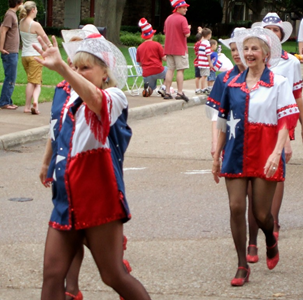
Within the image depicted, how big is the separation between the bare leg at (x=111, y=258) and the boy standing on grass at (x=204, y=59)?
12.9 m

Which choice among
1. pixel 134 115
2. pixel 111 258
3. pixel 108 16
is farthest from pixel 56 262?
pixel 108 16

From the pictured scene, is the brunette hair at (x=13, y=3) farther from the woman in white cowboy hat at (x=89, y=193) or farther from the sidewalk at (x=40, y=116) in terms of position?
the woman in white cowboy hat at (x=89, y=193)

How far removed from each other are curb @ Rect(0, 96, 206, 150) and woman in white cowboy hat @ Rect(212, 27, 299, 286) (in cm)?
575

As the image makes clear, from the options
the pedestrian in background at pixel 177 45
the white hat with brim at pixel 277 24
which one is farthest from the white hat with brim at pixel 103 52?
the pedestrian in background at pixel 177 45

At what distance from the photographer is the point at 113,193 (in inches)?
148

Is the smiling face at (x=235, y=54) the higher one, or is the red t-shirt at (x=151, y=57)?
the smiling face at (x=235, y=54)

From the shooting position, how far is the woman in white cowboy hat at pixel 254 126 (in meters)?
4.93

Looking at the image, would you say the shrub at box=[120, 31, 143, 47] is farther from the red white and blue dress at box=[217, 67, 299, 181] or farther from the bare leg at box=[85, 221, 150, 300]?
the bare leg at box=[85, 221, 150, 300]

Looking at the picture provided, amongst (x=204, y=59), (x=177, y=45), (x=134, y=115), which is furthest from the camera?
(x=204, y=59)

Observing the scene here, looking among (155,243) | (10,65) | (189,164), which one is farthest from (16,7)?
(155,243)

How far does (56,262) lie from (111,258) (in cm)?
28

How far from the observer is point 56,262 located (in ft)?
12.2

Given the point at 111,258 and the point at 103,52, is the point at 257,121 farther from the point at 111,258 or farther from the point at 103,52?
the point at 111,258

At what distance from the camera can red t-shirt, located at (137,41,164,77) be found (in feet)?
49.7
